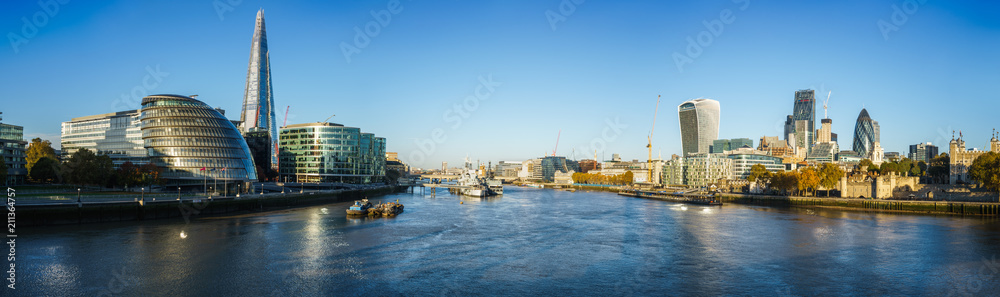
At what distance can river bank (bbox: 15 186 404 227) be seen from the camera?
44812mm

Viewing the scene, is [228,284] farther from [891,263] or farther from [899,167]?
[899,167]

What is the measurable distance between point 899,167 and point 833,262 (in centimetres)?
12641

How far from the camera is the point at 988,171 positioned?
71062 mm

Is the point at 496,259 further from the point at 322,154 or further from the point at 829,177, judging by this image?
the point at 322,154

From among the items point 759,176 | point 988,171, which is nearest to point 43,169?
point 988,171

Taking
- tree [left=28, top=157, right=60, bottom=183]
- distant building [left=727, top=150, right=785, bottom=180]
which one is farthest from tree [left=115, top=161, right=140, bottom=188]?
distant building [left=727, top=150, right=785, bottom=180]

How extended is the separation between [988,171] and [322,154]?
423ft

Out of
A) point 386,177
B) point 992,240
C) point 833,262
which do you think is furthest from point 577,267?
point 386,177

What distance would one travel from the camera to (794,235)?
4803 cm

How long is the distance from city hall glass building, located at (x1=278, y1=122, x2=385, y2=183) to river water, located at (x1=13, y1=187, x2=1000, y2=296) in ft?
295

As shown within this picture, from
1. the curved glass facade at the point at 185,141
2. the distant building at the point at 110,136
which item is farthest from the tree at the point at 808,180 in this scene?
the distant building at the point at 110,136

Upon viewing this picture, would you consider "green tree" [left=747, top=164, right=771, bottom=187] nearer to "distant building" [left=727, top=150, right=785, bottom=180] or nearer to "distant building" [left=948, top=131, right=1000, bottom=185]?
"distant building" [left=948, top=131, right=1000, bottom=185]

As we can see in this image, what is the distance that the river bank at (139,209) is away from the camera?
44.8 m

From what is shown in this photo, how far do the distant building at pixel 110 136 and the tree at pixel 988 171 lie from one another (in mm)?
120536
